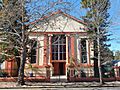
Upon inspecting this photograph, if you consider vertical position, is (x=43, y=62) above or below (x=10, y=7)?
below

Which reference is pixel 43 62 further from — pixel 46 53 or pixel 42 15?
pixel 42 15

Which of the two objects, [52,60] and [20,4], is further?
[52,60]

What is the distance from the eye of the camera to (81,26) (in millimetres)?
36844

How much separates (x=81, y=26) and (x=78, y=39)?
2106mm

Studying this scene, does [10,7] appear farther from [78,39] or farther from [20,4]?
[78,39]

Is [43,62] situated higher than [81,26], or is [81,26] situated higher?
[81,26]

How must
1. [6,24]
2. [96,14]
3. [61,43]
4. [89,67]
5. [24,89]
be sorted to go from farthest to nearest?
1. [61,43]
2. [89,67]
3. [96,14]
4. [6,24]
5. [24,89]

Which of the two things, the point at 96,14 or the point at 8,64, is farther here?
the point at 8,64

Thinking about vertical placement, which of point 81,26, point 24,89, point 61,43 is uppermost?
point 81,26

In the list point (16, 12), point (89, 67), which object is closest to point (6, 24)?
point (16, 12)

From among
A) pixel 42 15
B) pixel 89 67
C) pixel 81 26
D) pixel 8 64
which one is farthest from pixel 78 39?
pixel 42 15

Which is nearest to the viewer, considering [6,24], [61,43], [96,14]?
[6,24]

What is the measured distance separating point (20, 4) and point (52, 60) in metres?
17.9

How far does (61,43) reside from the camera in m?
37.4
